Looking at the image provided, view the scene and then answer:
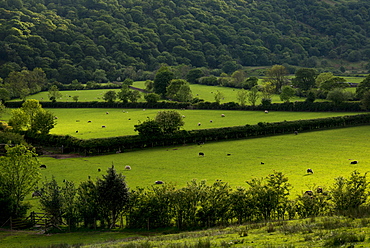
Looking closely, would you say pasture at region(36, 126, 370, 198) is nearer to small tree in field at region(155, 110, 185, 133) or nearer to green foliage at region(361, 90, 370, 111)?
small tree in field at region(155, 110, 185, 133)

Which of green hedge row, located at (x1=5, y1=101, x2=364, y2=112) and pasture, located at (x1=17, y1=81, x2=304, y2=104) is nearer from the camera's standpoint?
green hedge row, located at (x1=5, y1=101, x2=364, y2=112)

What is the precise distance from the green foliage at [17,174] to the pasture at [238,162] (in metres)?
3.87

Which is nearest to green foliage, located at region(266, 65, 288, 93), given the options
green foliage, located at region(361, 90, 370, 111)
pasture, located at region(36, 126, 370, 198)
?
green foliage, located at region(361, 90, 370, 111)

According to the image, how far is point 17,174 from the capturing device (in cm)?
4675

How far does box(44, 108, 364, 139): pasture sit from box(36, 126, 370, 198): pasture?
47.3 feet

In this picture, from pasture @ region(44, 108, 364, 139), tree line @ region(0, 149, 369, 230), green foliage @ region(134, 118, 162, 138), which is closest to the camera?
tree line @ region(0, 149, 369, 230)

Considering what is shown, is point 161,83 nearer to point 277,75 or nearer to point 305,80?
point 277,75

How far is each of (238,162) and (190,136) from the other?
19.2 m

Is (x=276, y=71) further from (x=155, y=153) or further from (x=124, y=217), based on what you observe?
(x=124, y=217)

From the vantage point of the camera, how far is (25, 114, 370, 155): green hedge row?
253ft

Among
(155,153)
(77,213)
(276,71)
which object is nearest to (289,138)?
(155,153)

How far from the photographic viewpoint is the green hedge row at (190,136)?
253ft

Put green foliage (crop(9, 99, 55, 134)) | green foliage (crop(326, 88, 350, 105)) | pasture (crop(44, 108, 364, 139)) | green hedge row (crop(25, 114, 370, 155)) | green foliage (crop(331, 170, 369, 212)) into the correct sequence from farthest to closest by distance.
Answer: green foliage (crop(326, 88, 350, 105))
pasture (crop(44, 108, 364, 139))
green foliage (crop(9, 99, 55, 134))
green hedge row (crop(25, 114, 370, 155))
green foliage (crop(331, 170, 369, 212))

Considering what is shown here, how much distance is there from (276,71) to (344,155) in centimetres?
9130
